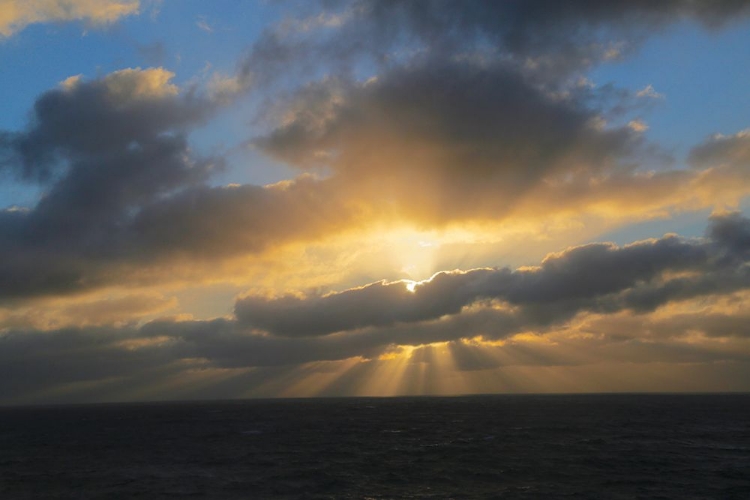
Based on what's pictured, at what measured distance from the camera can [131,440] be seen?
128750 millimetres

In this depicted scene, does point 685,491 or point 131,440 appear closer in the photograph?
point 685,491

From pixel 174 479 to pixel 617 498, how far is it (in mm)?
55008

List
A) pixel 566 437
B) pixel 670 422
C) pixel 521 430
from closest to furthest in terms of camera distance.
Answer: pixel 566 437, pixel 521 430, pixel 670 422

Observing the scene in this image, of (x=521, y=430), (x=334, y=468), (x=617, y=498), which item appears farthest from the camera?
(x=521, y=430)

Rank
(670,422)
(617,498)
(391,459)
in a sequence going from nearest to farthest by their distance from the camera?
(617,498) → (391,459) → (670,422)

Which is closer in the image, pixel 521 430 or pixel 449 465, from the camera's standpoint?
pixel 449 465

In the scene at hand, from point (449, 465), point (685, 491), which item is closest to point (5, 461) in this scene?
point (449, 465)

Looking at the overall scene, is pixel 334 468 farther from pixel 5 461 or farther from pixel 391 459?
pixel 5 461

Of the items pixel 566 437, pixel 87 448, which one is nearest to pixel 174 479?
pixel 87 448

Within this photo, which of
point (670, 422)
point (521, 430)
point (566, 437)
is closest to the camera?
point (566, 437)

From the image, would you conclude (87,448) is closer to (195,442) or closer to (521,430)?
(195,442)

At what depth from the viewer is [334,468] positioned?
79.9 m

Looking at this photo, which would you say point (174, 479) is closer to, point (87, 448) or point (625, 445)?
point (87, 448)

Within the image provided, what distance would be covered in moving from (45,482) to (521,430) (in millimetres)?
96579
